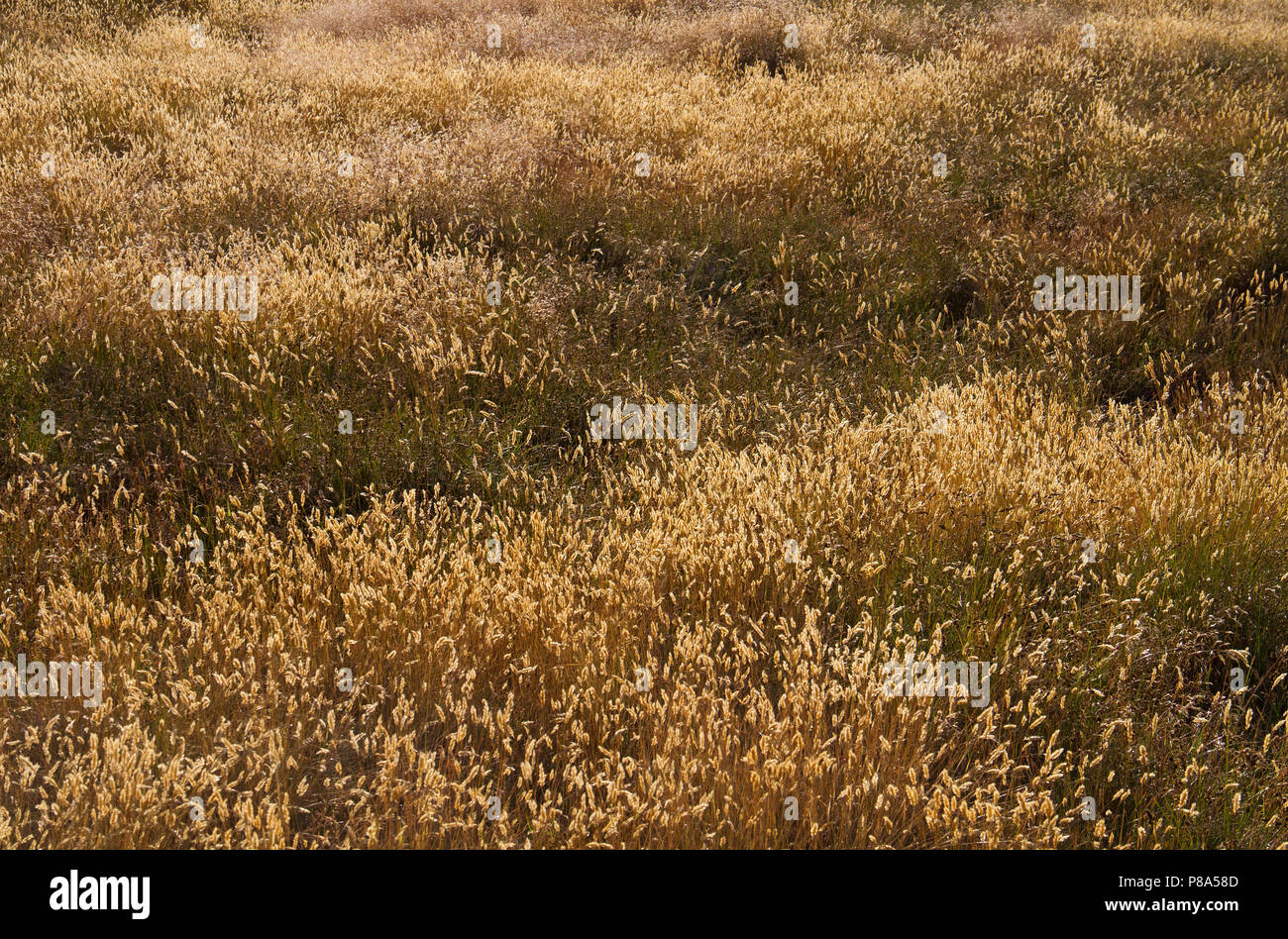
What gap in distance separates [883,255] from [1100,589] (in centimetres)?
337

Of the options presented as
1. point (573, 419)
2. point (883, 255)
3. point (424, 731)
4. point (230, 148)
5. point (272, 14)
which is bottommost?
point (424, 731)

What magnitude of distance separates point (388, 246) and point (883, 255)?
289 cm

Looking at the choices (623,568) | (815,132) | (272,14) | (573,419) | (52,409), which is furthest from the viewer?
(272,14)

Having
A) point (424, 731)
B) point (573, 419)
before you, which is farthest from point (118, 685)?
point (573, 419)

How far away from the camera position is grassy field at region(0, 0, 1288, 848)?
92.6 inches

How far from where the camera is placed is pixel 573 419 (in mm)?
4402

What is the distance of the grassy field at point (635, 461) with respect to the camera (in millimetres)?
2352

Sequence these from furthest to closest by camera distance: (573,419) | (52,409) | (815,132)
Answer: (815,132) < (573,419) < (52,409)

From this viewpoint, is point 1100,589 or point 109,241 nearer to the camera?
point 1100,589

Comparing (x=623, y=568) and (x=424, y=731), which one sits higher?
(x=623, y=568)

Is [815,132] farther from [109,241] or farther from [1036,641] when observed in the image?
[1036,641]

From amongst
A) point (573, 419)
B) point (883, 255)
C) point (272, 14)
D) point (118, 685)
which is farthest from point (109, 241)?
point (272, 14)

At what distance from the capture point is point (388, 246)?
5434mm

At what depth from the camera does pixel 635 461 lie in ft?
13.3
